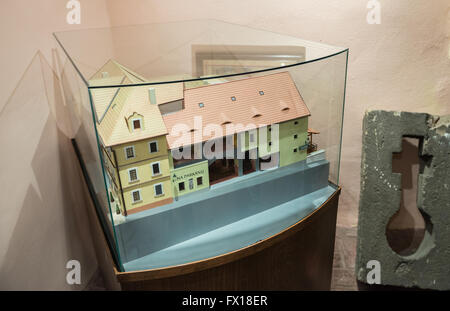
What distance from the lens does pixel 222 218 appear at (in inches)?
60.8

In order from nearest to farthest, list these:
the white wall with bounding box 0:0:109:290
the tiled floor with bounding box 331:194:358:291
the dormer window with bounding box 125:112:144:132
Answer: the dormer window with bounding box 125:112:144:132, the white wall with bounding box 0:0:109:290, the tiled floor with bounding box 331:194:358:291

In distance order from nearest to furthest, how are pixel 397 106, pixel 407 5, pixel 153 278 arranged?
pixel 153 278
pixel 407 5
pixel 397 106

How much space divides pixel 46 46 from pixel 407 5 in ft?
6.67

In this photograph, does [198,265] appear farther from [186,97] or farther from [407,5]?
[407,5]

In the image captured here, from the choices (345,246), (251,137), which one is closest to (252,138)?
(251,137)

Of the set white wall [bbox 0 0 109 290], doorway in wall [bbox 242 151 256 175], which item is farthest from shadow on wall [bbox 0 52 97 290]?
doorway in wall [bbox 242 151 256 175]

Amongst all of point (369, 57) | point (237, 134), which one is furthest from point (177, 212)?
point (369, 57)

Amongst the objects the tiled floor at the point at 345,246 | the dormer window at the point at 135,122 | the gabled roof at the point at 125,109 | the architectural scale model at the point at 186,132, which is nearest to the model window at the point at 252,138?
the architectural scale model at the point at 186,132

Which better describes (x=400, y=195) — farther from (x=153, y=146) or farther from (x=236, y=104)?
(x=153, y=146)

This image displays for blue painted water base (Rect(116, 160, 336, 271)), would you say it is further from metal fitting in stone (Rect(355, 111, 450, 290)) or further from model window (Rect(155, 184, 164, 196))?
metal fitting in stone (Rect(355, 111, 450, 290))

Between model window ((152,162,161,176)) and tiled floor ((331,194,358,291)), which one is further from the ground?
model window ((152,162,161,176))

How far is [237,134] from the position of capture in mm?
1458

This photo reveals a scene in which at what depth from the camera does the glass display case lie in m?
1.29

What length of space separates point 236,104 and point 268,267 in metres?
0.72
